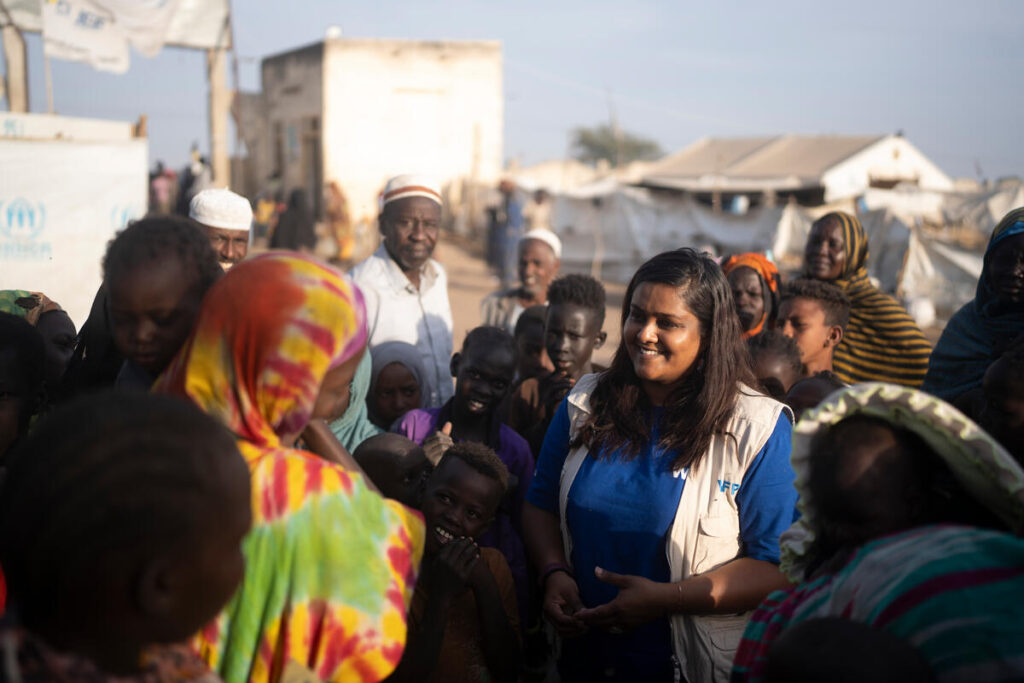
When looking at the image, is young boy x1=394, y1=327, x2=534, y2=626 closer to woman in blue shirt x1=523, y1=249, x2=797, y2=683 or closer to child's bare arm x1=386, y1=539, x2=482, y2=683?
woman in blue shirt x1=523, y1=249, x2=797, y2=683

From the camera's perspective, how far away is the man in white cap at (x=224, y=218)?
141 inches

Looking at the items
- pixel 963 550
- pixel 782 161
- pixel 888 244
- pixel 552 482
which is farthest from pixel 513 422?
pixel 782 161

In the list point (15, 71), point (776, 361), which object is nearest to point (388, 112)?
point (15, 71)

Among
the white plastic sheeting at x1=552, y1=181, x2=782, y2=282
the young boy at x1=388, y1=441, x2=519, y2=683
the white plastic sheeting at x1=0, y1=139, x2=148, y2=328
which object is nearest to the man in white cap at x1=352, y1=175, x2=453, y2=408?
the young boy at x1=388, y1=441, x2=519, y2=683

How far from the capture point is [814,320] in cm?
423

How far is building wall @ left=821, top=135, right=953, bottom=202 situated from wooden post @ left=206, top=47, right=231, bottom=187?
15.1 meters

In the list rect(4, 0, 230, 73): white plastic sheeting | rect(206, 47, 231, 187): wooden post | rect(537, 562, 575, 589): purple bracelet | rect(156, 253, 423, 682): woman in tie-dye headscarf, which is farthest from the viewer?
rect(206, 47, 231, 187): wooden post

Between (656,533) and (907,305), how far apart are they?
1431cm

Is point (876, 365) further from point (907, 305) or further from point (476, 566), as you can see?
point (907, 305)

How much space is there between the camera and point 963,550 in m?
1.27

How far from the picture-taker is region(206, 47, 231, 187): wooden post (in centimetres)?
999

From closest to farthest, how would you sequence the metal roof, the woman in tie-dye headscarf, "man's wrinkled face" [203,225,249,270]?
the woman in tie-dye headscarf, "man's wrinkled face" [203,225,249,270], the metal roof

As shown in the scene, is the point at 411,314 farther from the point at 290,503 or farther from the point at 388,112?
the point at 388,112

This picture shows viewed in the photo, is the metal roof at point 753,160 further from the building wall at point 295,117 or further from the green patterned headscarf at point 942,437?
the green patterned headscarf at point 942,437
